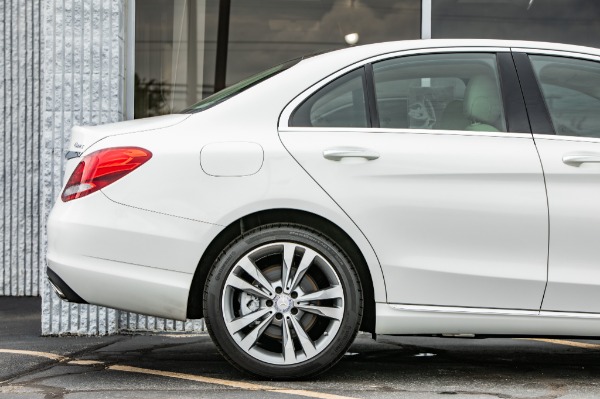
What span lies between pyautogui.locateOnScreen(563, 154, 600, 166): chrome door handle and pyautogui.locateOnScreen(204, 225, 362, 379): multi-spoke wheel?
1.19m

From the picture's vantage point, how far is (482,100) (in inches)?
218

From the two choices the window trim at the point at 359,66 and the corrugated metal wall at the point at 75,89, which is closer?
the window trim at the point at 359,66

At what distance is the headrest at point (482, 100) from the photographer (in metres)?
5.50

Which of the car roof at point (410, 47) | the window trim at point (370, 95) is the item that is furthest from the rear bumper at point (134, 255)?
the car roof at point (410, 47)

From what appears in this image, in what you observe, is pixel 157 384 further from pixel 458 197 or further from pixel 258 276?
pixel 458 197

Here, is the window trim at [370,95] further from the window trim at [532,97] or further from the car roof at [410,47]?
the window trim at [532,97]

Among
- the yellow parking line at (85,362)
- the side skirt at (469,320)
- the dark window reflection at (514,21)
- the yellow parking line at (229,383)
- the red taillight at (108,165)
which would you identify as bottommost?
the yellow parking line at (85,362)

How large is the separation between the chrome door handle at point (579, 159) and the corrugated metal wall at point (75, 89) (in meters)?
3.64

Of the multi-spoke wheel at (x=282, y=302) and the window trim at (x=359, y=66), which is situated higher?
the window trim at (x=359, y=66)

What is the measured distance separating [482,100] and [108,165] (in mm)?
1915

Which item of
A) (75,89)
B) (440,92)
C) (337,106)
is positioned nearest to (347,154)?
(337,106)

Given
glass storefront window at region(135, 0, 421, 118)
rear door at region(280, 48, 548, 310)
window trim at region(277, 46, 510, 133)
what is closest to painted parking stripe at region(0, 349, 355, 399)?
rear door at region(280, 48, 548, 310)

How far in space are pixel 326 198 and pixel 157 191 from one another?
0.82 meters

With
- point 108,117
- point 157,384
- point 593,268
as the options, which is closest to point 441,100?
point 593,268
